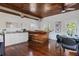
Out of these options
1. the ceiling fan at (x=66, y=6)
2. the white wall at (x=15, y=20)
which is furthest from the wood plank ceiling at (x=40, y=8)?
the white wall at (x=15, y=20)

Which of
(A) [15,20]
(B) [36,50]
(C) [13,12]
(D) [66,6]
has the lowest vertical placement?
(B) [36,50]

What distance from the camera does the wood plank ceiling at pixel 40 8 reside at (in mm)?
2020

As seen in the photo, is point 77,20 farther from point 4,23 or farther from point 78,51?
point 4,23

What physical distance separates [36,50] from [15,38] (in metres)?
0.46

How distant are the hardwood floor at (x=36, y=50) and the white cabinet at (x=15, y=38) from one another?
0.28ft

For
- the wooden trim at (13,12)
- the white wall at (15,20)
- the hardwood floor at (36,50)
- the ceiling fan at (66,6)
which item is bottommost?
the hardwood floor at (36,50)

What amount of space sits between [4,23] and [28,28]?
17.8 inches

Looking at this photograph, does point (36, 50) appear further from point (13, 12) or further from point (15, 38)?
point (13, 12)

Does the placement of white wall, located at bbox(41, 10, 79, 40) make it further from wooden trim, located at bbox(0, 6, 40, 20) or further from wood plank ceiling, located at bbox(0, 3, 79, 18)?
wooden trim, located at bbox(0, 6, 40, 20)

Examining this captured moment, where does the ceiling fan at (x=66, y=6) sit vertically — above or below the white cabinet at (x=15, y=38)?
above

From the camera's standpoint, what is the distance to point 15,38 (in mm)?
2082

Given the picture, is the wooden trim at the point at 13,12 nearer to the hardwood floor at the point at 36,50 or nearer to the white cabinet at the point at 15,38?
the white cabinet at the point at 15,38

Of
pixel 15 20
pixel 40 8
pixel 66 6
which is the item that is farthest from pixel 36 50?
pixel 66 6

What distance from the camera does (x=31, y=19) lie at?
206 cm
